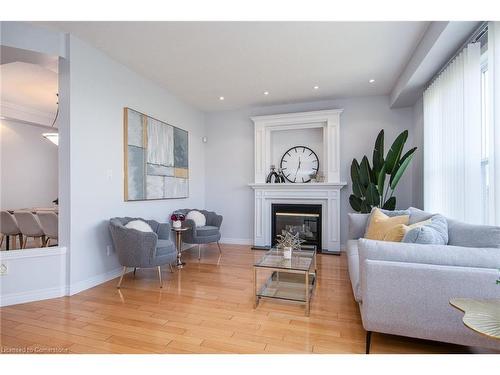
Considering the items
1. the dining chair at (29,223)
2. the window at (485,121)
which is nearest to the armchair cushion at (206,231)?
the dining chair at (29,223)

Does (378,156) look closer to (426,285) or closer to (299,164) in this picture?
(299,164)

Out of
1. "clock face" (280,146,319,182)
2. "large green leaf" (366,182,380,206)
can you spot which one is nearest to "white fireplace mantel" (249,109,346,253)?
"clock face" (280,146,319,182)

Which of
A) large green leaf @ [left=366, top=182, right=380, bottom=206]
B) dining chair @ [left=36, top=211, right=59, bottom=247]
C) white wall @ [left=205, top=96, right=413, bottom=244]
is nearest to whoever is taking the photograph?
dining chair @ [left=36, top=211, right=59, bottom=247]

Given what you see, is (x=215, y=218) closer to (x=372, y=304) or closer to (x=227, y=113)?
(x=227, y=113)

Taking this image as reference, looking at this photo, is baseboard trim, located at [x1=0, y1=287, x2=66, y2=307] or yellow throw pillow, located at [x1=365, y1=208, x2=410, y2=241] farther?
yellow throw pillow, located at [x1=365, y1=208, x2=410, y2=241]

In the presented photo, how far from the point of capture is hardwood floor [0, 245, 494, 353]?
192 cm

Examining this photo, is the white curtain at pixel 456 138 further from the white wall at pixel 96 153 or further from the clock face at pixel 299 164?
the white wall at pixel 96 153

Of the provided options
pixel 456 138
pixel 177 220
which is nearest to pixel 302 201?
pixel 177 220

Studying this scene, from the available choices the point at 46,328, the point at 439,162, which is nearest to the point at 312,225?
the point at 439,162

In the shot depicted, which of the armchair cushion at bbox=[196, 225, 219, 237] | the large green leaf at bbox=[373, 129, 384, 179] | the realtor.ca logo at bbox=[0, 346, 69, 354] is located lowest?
the realtor.ca logo at bbox=[0, 346, 69, 354]

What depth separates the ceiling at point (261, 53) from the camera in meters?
2.76

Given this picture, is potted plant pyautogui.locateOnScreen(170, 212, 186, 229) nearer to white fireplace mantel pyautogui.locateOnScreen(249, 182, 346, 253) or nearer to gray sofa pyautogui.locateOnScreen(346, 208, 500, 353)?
white fireplace mantel pyautogui.locateOnScreen(249, 182, 346, 253)

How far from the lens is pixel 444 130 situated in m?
3.06

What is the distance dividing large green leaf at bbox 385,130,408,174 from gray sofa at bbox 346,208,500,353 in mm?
2164
